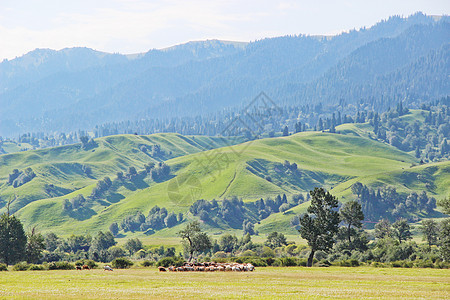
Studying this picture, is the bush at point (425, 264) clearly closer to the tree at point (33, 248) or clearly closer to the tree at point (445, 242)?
the tree at point (445, 242)

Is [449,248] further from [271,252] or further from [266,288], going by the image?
[271,252]

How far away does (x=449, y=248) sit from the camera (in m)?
101

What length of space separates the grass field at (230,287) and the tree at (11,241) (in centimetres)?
5105

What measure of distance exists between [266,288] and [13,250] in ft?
281

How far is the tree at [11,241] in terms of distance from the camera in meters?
123

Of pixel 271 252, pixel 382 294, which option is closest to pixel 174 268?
pixel 382 294

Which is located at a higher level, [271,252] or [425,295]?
[425,295]

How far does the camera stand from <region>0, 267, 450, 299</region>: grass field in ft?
179

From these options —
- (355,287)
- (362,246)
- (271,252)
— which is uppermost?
(355,287)

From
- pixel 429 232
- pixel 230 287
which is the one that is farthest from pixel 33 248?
pixel 429 232

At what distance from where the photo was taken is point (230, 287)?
2473 inches

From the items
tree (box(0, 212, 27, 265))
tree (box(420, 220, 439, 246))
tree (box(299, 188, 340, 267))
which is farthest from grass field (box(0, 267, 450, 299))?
tree (box(420, 220, 439, 246))

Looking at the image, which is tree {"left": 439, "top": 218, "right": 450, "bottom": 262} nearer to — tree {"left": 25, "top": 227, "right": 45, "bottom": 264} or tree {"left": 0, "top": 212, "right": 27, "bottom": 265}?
tree {"left": 25, "top": 227, "right": 45, "bottom": 264}

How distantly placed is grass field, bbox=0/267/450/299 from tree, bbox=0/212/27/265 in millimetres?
51053
